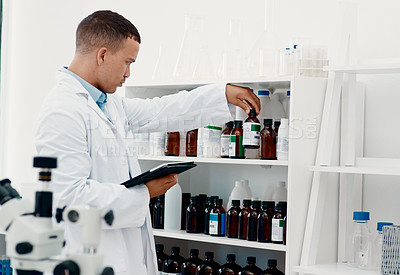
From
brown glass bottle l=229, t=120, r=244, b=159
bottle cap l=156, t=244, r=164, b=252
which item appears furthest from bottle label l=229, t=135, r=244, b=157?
bottle cap l=156, t=244, r=164, b=252

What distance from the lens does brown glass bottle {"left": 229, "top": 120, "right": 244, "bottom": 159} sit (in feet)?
8.46

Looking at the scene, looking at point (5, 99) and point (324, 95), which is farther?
point (5, 99)

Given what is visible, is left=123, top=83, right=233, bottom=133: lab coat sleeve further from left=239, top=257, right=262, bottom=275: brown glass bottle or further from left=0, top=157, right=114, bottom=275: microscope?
left=0, top=157, right=114, bottom=275: microscope

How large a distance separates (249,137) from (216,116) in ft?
0.66

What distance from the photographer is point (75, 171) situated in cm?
191

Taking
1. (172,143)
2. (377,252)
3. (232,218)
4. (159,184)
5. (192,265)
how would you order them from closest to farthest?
1. (159,184)
2. (377,252)
3. (232,218)
4. (192,265)
5. (172,143)

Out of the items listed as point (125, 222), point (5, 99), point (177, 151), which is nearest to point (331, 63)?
point (177, 151)

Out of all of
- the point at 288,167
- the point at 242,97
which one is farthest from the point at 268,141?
the point at 242,97

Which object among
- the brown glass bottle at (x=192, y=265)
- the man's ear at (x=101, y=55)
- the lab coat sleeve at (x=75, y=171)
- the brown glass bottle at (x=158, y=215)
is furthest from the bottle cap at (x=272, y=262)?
the man's ear at (x=101, y=55)

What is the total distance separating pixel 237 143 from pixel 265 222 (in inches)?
13.7

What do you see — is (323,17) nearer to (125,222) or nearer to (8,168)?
(125,222)

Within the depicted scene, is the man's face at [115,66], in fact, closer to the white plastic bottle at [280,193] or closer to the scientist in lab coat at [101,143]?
the scientist in lab coat at [101,143]

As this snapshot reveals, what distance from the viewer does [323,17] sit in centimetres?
269

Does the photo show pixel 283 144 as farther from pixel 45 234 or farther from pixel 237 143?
pixel 45 234
